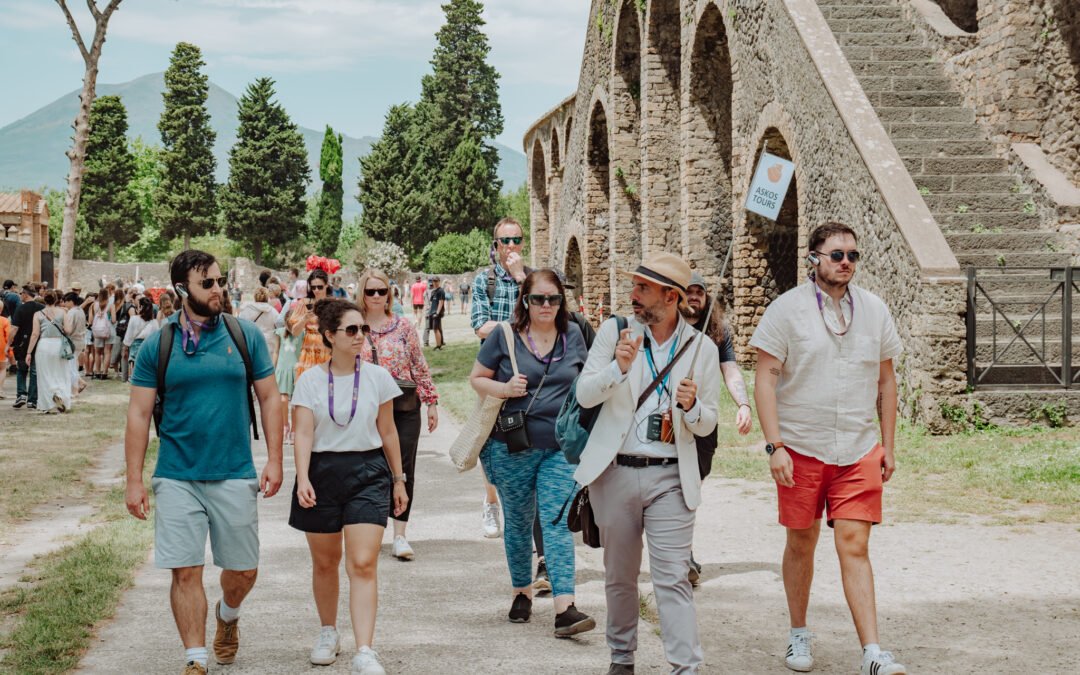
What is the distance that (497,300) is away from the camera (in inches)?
287

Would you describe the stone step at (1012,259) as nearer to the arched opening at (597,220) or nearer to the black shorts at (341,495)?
the black shorts at (341,495)

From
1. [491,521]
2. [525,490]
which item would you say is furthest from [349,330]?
[491,521]

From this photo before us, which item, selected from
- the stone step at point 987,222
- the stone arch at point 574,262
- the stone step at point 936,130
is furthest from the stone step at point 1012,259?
the stone arch at point 574,262

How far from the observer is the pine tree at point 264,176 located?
7181 cm

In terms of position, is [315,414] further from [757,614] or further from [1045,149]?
[1045,149]

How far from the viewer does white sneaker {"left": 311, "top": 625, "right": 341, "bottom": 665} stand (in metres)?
5.17

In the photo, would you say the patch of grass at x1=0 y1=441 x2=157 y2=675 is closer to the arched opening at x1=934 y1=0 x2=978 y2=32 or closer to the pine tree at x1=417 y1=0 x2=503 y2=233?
the arched opening at x1=934 y1=0 x2=978 y2=32

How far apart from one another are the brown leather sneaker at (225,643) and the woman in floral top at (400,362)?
2074 mm

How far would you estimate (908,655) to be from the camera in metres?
5.25

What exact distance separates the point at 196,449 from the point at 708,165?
1717cm

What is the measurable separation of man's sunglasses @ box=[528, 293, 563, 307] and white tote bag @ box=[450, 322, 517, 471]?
0.86ft

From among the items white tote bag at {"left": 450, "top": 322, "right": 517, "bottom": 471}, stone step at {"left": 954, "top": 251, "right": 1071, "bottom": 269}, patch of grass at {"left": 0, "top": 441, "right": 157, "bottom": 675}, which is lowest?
patch of grass at {"left": 0, "top": 441, "right": 157, "bottom": 675}

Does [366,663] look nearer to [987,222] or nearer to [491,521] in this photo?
[491,521]

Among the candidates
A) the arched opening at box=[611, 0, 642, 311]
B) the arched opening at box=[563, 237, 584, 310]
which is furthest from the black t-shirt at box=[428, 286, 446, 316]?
the arched opening at box=[611, 0, 642, 311]
